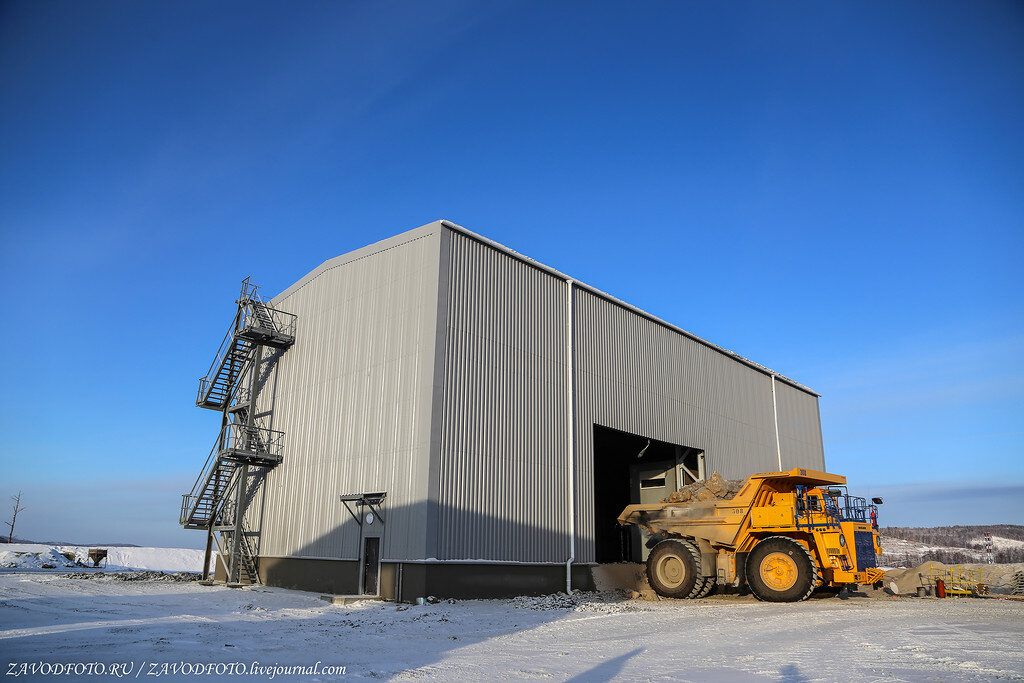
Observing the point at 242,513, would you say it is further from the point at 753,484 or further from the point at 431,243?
the point at 753,484

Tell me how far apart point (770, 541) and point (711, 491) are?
9.49 ft

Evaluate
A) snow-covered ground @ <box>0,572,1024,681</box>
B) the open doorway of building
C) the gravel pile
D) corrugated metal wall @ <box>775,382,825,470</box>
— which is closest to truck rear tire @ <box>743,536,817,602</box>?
snow-covered ground @ <box>0,572,1024,681</box>

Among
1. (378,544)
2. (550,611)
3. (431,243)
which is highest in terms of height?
(431,243)

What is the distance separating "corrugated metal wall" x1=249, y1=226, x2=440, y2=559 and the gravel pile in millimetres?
8673

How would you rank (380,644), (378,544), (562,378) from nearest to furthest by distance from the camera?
1. (380,644)
2. (378,544)
3. (562,378)

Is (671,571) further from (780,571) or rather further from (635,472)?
(635,472)

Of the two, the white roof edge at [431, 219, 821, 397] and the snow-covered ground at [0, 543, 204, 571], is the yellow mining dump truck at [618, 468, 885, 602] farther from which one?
the snow-covered ground at [0, 543, 204, 571]

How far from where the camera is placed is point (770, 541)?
19328 millimetres

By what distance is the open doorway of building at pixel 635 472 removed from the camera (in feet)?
94.3

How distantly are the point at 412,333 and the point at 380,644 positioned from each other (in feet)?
34.1

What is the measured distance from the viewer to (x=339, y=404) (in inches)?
917

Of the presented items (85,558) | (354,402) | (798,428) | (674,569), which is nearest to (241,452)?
(354,402)

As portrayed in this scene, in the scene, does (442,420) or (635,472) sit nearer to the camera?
(442,420)

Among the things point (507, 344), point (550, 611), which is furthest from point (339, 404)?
point (550, 611)
